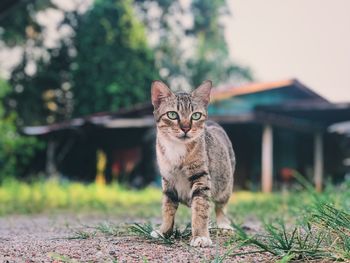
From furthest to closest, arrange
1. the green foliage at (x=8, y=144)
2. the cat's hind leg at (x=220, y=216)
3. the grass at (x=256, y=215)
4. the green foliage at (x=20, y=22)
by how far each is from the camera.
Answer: the green foliage at (x=20, y=22) → the green foliage at (x=8, y=144) → the cat's hind leg at (x=220, y=216) → the grass at (x=256, y=215)

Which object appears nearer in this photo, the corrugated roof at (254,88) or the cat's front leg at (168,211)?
the cat's front leg at (168,211)

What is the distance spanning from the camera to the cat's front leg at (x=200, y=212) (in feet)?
11.2

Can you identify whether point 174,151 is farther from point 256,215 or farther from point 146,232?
point 256,215

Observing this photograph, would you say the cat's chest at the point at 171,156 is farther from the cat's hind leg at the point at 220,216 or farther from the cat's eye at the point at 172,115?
the cat's hind leg at the point at 220,216

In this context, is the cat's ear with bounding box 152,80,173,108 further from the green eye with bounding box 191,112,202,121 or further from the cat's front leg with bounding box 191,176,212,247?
the cat's front leg with bounding box 191,176,212,247

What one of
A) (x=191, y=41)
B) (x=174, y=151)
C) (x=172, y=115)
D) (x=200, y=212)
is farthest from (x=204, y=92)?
(x=191, y=41)

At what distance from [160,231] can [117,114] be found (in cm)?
1404

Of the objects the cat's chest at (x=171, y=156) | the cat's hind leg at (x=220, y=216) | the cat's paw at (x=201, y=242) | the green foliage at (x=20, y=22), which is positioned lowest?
the cat's hind leg at (x=220, y=216)

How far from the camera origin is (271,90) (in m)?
18.5

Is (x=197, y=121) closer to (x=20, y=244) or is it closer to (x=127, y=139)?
(x=20, y=244)

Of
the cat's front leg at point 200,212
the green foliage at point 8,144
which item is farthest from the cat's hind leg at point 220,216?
the green foliage at point 8,144

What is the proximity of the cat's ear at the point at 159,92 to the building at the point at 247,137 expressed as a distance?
1154 centimetres

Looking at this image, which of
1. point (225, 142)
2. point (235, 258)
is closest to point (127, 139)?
point (225, 142)

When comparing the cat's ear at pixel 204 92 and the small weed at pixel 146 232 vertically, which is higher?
the cat's ear at pixel 204 92
